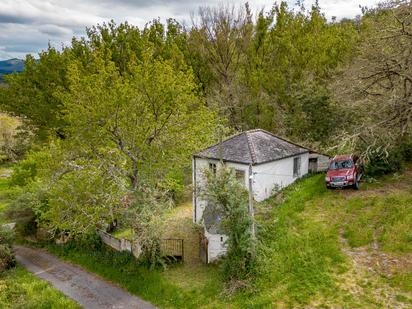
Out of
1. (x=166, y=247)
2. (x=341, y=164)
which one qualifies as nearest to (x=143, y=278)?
(x=166, y=247)

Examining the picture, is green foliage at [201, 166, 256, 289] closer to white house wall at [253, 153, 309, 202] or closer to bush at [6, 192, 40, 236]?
white house wall at [253, 153, 309, 202]

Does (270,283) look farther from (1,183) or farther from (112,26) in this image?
(1,183)

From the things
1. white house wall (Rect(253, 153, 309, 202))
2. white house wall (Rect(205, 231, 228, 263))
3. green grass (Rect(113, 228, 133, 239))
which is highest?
white house wall (Rect(253, 153, 309, 202))

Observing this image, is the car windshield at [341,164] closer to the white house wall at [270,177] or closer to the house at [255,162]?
the house at [255,162]

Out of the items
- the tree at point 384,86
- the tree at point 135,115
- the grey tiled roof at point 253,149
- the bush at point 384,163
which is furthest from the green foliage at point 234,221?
the bush at point 384,163

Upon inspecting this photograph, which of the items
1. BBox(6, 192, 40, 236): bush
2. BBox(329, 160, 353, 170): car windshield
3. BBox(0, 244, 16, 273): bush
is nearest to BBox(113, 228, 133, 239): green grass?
BBox(0, 244, 16, 273): bush

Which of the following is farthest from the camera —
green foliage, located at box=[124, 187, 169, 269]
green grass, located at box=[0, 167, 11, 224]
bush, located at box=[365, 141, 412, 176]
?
green grass, located at box=[0, 167, 11, 224]
